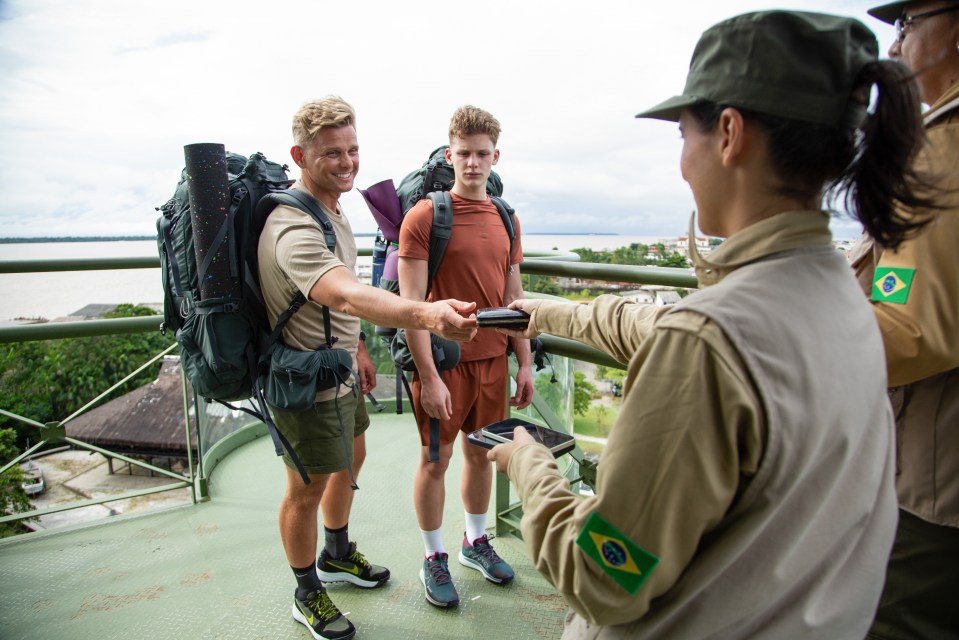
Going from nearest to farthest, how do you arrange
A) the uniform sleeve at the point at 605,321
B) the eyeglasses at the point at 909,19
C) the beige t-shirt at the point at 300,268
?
the eyeglasses at the point at 909,19
the uniform sleeve at the point at 605,321
the beige t-shirt at the point at 300,268

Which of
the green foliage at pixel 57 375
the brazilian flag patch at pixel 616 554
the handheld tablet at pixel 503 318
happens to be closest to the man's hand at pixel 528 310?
the handheld tablet at pixel 503 318

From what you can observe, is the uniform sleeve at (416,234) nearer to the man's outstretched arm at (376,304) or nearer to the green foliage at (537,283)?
the man's outstretched arm at (376,304)

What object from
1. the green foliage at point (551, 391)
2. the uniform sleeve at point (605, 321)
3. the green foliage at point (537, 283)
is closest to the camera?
the uniform sleeve at point (605, 321)

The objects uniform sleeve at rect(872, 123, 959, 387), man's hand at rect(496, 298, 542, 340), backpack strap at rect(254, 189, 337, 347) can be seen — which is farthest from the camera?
backpack strap at rect(254, 189, 337, 347)

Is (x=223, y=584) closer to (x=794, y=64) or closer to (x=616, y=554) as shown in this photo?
(x=616, y=554)

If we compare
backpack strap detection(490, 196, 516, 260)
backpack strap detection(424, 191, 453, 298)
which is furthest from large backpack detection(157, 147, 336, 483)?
backpack strap detection(490, 196, 516, 260)

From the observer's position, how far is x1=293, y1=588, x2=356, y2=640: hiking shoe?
85.8 inches

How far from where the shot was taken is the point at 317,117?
2184 mm

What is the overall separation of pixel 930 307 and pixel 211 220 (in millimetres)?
2006

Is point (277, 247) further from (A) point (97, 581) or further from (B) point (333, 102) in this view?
(A) point (97, 581)

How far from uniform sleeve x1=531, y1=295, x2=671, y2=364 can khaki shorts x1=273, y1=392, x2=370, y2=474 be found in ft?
2.95

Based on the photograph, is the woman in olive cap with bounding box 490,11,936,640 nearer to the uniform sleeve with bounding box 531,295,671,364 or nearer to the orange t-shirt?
the uniform sleeve with bounding box 531,295,671,364

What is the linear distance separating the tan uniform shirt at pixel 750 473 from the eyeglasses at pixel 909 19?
32.9 inches

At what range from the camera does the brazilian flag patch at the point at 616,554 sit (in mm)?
790
